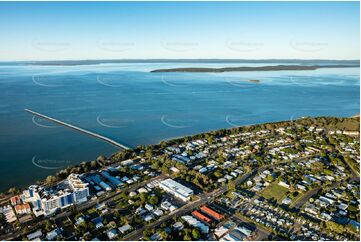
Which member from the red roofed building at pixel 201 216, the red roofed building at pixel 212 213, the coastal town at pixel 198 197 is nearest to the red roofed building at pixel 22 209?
the coastal town at pixel 198 197

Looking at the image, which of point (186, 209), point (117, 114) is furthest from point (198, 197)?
point (117, 114)

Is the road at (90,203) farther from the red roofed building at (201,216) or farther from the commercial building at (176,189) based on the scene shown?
the red roofed building at (201,216)

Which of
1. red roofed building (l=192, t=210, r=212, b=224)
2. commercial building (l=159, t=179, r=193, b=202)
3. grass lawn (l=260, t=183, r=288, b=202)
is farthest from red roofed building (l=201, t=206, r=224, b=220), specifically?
grass lawn (l=260, t=183, r=288, b=202)

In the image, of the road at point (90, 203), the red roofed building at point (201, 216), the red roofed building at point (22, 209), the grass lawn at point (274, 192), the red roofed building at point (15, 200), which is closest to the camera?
the road at point (90, 203)

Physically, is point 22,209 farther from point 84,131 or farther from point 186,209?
point 84,131

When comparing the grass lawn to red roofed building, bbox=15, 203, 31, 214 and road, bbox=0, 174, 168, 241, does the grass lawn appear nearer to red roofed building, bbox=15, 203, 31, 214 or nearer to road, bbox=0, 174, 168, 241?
road, bbox=0, 174, 168, 241

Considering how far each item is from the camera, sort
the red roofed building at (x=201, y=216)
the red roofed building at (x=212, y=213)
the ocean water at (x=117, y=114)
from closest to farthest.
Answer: the red roofed building at (x=201, y=216) < the red roofed building at (x=212, y=213) < the ocean water at (x=117, y=114)
